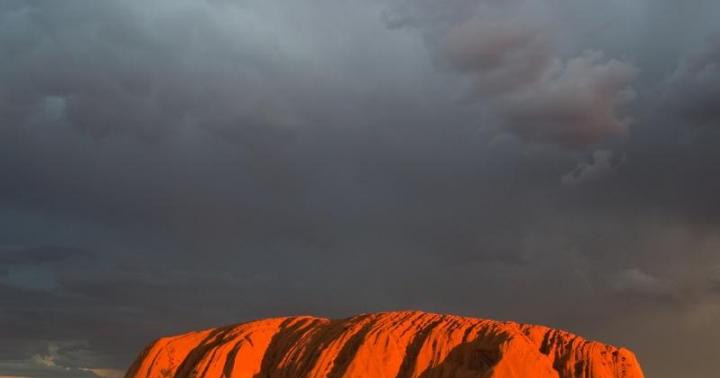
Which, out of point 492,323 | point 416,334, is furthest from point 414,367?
point 492,323

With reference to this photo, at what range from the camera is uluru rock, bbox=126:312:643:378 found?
173 ft

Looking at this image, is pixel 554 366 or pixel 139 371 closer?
pixel 554 366

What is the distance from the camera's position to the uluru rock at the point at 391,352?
52656mm

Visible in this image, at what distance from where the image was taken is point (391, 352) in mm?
54781

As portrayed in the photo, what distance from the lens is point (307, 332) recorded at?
194 ft

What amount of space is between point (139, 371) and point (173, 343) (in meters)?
3.10

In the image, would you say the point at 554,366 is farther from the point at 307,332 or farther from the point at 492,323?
the point at 307,332

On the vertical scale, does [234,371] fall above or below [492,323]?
below

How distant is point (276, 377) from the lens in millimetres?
56688

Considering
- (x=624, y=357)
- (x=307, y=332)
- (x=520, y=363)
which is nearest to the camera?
(x=520, y=363)

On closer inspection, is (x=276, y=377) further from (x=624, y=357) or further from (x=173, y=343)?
(x=624, y=357)

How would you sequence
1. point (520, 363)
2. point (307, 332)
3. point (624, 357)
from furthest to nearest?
point (307, 332), point (624, 357), point (520, 363)

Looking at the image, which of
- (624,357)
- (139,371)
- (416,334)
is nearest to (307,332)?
(416,334)

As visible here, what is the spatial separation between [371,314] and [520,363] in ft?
40.4
